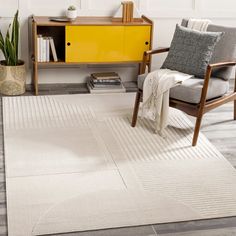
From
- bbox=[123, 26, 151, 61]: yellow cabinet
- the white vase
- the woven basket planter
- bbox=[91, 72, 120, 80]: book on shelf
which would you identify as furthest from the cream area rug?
the white vase

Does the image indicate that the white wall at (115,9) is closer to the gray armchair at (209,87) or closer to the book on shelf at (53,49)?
the book on shelf at (53,49)

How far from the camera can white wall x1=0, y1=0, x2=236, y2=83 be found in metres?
4.52

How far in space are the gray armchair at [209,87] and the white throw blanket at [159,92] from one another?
0.15 ft

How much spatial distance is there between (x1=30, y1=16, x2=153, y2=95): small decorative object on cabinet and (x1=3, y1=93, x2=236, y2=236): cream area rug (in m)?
0.51

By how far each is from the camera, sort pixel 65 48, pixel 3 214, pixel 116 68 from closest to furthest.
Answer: pixel 3 214 < pixel 65 48 < pixel 116 68

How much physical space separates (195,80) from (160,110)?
328 mm

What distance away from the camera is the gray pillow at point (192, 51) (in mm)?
3613

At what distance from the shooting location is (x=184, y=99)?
349cm

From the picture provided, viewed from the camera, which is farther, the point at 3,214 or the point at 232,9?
the point at 232,9

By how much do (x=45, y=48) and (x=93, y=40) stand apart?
1.39ft

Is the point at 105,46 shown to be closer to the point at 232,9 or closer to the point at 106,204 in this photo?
the point at 232,9

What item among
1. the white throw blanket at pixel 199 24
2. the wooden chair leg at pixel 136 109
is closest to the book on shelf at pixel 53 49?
the wooden chair leg at pixel 136 109

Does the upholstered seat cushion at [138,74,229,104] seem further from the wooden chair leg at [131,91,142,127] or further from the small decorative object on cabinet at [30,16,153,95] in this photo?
the small decorative object on cabinet at [30,16,153,95]

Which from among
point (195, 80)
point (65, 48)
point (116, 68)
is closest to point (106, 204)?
point (195, 80)
